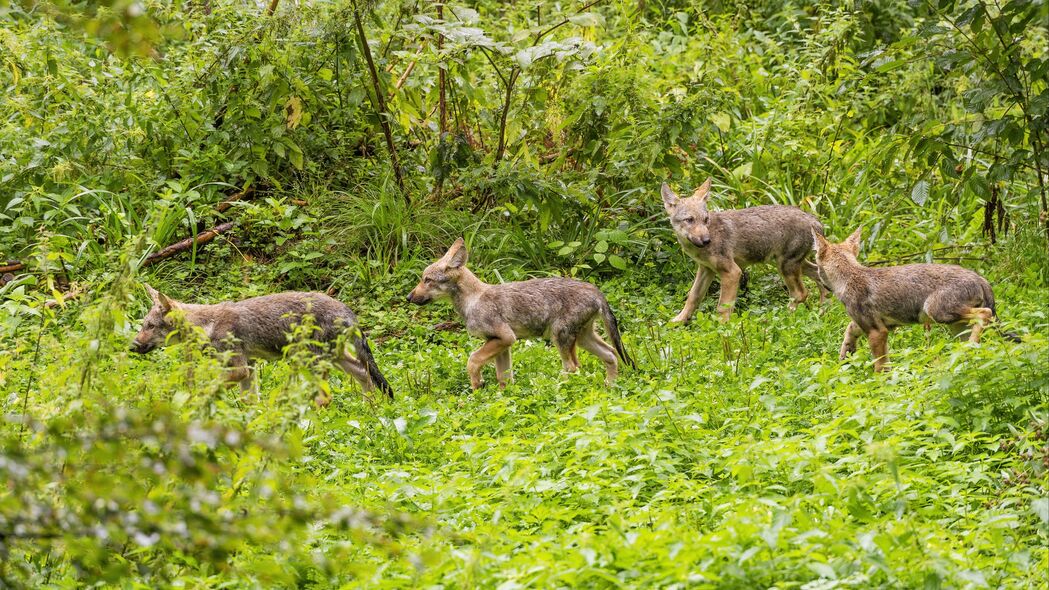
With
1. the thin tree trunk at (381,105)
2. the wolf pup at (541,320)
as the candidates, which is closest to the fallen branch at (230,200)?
the thin tree trunk at (381,105)

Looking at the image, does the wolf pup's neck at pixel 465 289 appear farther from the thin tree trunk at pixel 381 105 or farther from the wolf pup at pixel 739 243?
the thin tree trunk at pixel 381 105

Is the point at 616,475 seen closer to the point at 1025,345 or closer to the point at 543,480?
the point at 543,480

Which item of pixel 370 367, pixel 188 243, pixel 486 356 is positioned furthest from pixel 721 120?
pixel 188 243

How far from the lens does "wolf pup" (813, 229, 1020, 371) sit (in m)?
9.23

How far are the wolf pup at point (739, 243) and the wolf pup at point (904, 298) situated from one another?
7.14 feet

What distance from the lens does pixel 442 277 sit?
1085 cm

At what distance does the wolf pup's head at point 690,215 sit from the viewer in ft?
39.8

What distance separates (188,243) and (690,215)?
543cm

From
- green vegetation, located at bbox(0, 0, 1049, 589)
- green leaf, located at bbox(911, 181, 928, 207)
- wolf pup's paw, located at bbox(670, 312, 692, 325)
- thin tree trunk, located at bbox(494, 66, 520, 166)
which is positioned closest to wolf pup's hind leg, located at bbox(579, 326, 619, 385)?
green vegetation, located at bbox(0, 0, 1049, 589)

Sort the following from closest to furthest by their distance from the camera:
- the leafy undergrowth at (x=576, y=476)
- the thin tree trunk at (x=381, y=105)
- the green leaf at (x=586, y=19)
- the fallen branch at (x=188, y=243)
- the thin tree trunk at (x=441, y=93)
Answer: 1. the leafy undergrowth at (x=576, y=476)
2. the green leaf at (x=586, y=19)
3. the thin tree trunk at (x=381, y=105)
4. the fallen branch at (x=188, y=243)
5. the thin tree trunk at (x=441, y=93)

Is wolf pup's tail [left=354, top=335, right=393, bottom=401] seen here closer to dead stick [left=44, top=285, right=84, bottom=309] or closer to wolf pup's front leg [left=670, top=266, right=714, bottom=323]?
dead stick [left=44, top=285, right=84, bottom=309]

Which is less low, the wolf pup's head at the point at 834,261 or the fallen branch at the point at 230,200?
the wolf pup's head at the point at 834,261

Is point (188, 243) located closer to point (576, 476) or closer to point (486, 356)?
A: point (486, 356)

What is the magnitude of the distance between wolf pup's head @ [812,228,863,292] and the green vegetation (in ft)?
1.95
